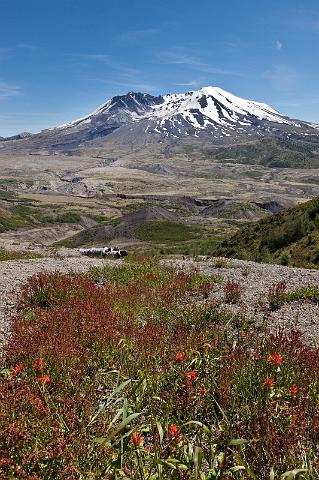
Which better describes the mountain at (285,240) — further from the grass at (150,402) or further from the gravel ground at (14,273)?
the grass at (150,402)

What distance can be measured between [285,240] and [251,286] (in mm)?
20809

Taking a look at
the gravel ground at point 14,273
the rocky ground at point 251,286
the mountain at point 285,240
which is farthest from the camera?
the mountain at point 285,240

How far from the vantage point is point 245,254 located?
35.9 meters

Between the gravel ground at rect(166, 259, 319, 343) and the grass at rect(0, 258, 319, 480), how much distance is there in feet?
3.94

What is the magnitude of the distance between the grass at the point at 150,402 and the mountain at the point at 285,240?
1955cm

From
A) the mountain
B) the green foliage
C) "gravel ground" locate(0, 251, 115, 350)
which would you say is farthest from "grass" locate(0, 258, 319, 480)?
the green foliage

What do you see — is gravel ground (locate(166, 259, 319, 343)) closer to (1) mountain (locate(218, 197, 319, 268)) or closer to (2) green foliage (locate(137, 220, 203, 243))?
(1) mountain (locate(218, 197, 319, 268))

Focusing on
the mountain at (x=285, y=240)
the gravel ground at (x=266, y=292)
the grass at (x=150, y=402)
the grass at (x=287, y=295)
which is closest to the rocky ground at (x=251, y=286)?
the gravel ground at (x=266, y=292)

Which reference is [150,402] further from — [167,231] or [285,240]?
[167,231]

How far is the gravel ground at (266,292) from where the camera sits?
36.8 feet

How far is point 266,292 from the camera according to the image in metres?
15.1

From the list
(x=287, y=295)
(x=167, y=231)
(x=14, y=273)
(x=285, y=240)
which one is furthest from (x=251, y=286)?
(x=167, y=231)

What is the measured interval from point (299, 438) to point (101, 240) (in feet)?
313

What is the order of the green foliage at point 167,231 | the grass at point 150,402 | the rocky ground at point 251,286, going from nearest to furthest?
the grass at point 150,402, the rocky ground at point 251,286, the green foliage at point 167,231
